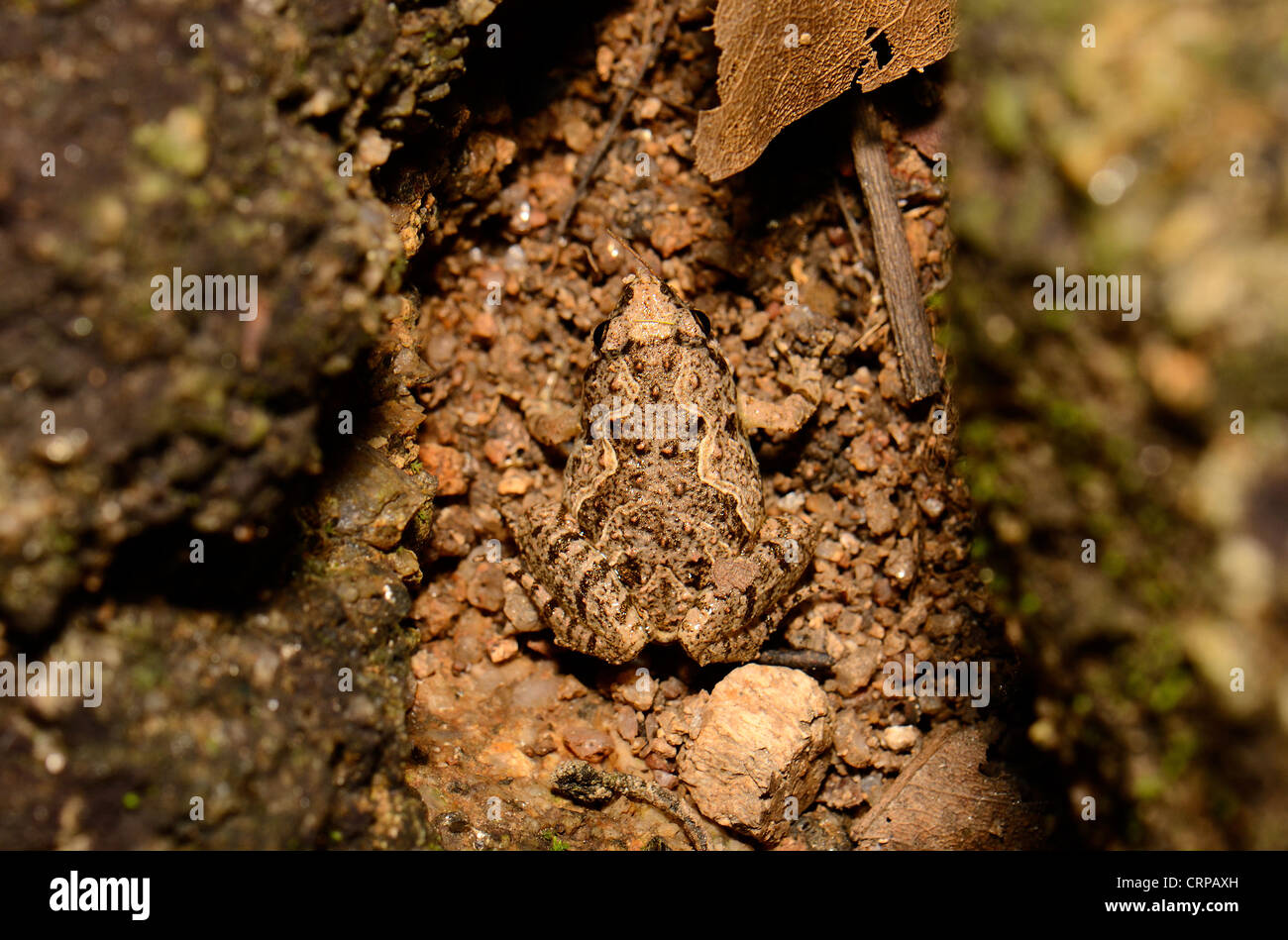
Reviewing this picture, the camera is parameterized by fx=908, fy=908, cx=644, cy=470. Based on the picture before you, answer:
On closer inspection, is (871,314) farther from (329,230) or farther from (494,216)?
(329,230)

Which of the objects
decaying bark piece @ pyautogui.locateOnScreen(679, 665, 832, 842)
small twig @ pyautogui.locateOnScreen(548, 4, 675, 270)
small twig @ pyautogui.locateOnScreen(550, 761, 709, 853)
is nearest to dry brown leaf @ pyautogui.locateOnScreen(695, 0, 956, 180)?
small twig @ pyautogui.locateOnScreen(548, 4, 675, 270)

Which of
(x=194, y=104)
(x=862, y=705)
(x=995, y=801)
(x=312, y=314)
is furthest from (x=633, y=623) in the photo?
(x=194, y=104)

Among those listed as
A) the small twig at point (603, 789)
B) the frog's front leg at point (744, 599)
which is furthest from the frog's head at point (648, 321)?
the small twig at point (603, 789)

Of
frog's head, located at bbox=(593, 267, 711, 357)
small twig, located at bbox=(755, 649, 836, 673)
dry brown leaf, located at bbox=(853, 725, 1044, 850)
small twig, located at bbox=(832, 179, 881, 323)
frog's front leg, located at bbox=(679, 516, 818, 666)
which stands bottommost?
dry brown leaf, located at bbox=(853, 725, 1044, 850)

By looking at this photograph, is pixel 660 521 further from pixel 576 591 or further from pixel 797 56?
pixel 797 56

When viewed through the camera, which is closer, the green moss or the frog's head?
the green moss

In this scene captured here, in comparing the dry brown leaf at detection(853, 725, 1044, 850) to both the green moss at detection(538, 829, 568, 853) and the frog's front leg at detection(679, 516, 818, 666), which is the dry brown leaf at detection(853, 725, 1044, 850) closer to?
the frog's front leg at detection(679, 516, 818, 666)

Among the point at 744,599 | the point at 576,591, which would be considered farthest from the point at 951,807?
the point at 576,591
